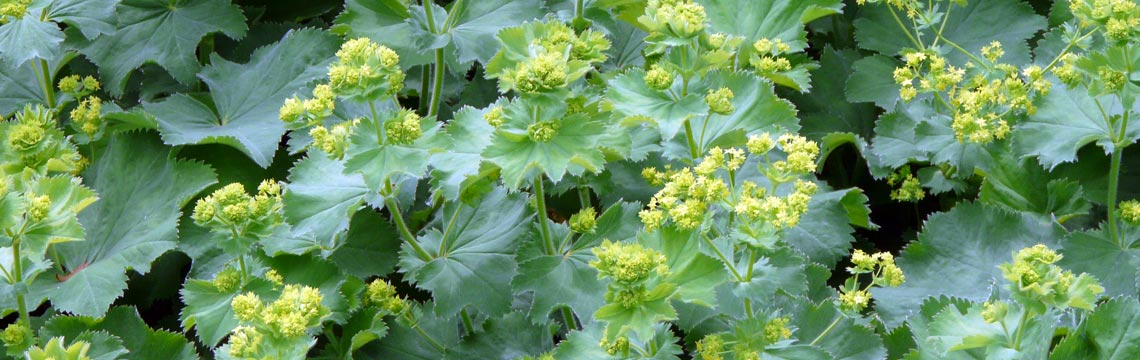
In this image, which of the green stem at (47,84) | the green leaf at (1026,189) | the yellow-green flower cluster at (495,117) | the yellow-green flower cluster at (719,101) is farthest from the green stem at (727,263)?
the green stem at (47,84)

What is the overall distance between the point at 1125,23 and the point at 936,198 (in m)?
0.83

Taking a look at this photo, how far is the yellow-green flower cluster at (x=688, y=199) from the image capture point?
1.50 metres

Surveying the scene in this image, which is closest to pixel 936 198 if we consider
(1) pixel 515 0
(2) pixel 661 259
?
(1) pixel 515 0

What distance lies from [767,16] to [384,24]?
90 cm

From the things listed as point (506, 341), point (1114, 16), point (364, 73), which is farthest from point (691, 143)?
point (1114, 16)

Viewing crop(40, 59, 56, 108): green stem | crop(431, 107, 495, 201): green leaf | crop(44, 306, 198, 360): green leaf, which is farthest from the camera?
crop(40, 59, 56, 108): green stem

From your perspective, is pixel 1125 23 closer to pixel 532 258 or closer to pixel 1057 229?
pixel 1057 229

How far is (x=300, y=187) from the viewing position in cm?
186

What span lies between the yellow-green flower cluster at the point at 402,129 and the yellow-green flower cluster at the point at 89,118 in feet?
3.24

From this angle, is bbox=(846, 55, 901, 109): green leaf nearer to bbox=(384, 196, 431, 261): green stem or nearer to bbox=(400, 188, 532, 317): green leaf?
bbox=(400, 188, 532, 317): green leaf

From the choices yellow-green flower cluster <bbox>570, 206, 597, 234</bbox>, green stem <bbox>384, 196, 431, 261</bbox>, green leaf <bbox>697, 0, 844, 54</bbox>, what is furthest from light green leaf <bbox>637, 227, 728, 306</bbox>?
green leaf <bbox>697, 0, 844, 54</bbox>

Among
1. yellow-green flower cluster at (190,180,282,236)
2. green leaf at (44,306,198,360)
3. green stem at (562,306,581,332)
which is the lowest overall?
green leaf at (44,306,198,360)

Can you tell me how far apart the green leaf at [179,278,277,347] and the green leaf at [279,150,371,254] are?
12cm

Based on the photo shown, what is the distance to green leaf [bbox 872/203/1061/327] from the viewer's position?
209 centimetres
